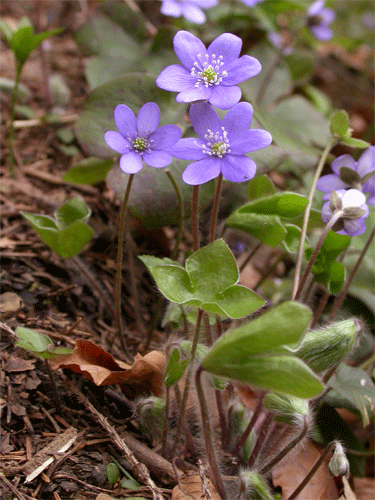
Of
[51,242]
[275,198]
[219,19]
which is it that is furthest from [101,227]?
[219,19]

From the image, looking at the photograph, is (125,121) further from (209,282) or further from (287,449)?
(287,449)

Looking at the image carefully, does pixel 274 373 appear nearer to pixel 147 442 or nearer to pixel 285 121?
pixel 147 442

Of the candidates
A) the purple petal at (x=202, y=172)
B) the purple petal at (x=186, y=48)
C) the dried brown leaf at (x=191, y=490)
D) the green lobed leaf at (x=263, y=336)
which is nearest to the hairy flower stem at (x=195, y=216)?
the purple petal at (x=202, y=172)

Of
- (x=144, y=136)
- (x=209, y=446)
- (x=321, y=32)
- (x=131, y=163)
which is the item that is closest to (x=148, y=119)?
(x=144, y=136)

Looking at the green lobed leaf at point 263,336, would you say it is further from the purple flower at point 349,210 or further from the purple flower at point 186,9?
the purple flower at point 186,9

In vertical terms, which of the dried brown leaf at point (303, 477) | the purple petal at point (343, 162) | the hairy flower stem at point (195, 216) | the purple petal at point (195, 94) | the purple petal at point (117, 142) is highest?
the purple petal at point (195, 94)

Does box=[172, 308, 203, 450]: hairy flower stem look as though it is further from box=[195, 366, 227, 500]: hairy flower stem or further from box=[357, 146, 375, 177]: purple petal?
box=[357, 146, 375, 177]: purple petal

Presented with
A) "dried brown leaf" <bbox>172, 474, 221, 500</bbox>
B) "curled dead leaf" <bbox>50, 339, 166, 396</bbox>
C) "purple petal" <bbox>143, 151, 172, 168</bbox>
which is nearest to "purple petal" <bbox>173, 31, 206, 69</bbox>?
"purple petal" <bbox>143, 151, 172, 168</bbox>
